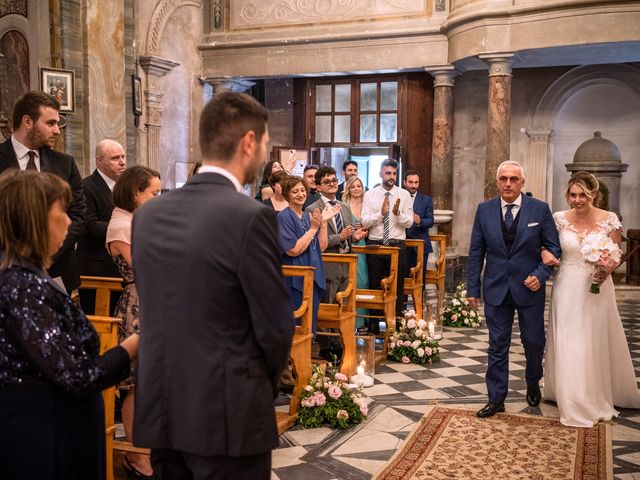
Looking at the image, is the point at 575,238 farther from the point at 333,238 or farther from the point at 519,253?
the point at 333,238

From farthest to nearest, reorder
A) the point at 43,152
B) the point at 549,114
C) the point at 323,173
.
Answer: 1. the point at 549,114
2. the point at 323,173
3. the point at 43,152

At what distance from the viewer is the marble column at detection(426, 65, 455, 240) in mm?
11344

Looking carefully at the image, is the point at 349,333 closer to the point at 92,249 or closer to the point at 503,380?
the point at 503,380

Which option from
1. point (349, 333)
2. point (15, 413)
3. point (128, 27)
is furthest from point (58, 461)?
point (128, 27)

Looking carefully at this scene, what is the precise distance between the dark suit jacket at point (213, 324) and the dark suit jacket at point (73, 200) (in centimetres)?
195

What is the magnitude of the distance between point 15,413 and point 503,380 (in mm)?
3636

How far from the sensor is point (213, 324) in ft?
6.15

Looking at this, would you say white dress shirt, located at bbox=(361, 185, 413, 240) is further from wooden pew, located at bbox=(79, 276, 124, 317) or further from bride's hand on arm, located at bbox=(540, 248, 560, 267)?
wooden pew, located at bbox=(79, 276, 124, 317)

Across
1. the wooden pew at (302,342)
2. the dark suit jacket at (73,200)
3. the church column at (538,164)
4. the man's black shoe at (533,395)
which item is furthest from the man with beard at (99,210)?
Result: the church column at (538,164)

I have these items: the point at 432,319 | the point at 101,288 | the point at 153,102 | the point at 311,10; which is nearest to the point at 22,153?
the point at 101,288

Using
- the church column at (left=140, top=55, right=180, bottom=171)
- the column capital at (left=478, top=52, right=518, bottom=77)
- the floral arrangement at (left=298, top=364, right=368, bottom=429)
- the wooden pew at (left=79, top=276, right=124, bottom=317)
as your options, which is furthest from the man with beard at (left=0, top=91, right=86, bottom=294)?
the column capital at (left=478, top=52, right=518, bottom=77)

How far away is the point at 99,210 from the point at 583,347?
A: 3.41 meters

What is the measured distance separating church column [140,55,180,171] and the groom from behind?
747 centimetres

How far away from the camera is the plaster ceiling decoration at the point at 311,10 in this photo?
11.4 m
